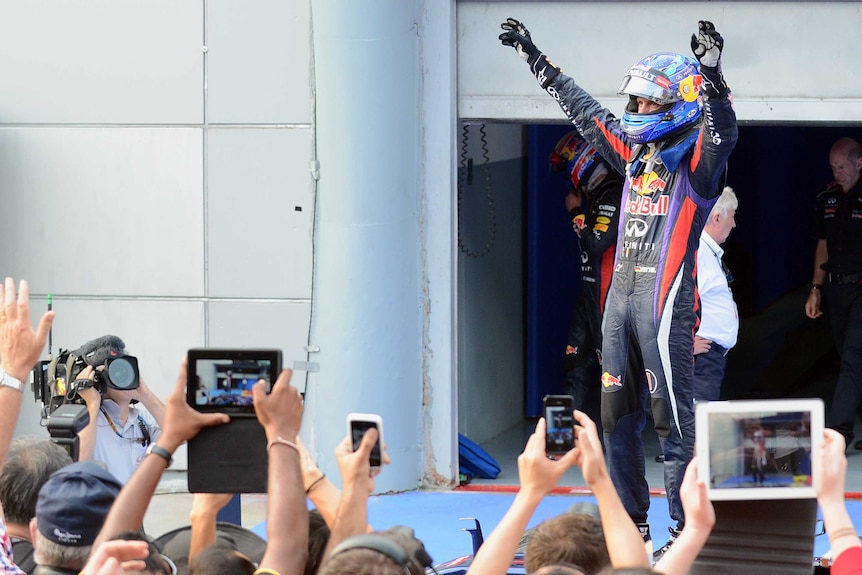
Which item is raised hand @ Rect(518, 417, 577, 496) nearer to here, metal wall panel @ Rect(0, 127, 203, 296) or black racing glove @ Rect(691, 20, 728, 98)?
black racing glove @ Rect(691, 20, 728, 98)

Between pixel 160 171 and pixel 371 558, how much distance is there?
18.8ft

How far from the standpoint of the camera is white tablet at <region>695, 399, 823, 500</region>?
2.61 meters

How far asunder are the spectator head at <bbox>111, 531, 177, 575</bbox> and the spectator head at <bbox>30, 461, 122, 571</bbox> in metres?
0.22

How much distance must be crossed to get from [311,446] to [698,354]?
232 centimetres

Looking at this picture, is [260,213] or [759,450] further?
[260,213]

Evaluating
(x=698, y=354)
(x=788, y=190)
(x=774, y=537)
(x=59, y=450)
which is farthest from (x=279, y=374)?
(x=788, y=190)

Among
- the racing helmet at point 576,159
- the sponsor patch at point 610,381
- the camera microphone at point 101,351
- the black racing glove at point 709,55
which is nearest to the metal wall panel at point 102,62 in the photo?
the camera microphone at point 101,351

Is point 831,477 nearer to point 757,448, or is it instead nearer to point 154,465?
point 757,448

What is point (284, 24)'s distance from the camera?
24.2 feet

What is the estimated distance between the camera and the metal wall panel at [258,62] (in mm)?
7371

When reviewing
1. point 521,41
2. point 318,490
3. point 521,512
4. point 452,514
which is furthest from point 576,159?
point 521,512

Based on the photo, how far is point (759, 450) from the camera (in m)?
2.65

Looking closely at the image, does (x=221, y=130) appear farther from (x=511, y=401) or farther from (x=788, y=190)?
(x=788, y=190)

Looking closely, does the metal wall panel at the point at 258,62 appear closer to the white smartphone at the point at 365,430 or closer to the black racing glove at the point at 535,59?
the black racing glove at the point at 535,59
